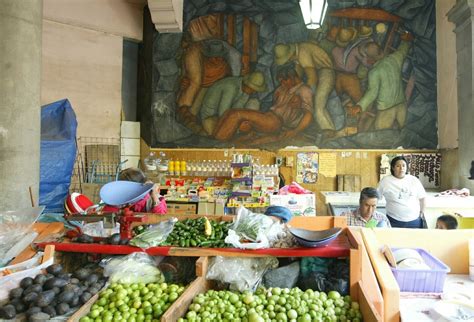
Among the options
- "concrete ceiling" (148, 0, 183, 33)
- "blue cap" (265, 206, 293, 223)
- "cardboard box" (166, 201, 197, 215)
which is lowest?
"cardboard box" (166, 201, 197, 215)

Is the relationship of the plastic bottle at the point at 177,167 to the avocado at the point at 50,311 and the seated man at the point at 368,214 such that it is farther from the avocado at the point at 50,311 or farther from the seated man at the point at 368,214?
the avocado at the point at 50,311

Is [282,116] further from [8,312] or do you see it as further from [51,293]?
[8,312]

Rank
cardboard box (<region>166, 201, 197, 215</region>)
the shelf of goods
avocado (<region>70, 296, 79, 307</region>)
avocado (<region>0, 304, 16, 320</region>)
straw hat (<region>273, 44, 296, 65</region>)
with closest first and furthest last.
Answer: avocado (<region>0, 304, 16, 320</region>)
avocado (<region>70, 296, 79, 307</region>)
the shelf of goods
cardboard box (<region>166, 201, 197, 215</region>)
straw hat (<region>273, 44, 296, 65</region>)

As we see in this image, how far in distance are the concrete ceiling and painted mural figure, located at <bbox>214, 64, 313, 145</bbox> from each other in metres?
2.18

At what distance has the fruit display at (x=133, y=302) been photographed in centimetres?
191

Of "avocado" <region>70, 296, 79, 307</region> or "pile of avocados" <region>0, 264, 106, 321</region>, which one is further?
"avocado" <region>70, 296, 79, 307</region>

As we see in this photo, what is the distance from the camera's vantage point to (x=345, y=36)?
747 centimetres

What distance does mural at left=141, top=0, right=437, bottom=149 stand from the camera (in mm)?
7373

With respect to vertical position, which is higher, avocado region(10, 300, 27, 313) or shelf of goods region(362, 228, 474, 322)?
shelf of goods region(362, 228, 474, 322)

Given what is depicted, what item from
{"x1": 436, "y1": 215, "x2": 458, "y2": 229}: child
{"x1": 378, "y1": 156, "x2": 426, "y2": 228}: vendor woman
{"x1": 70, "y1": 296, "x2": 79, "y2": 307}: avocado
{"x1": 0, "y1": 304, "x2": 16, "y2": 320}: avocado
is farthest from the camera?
{"x1": 378, "y1": 156, "x2": 426, "y2": 228}: vendor woman

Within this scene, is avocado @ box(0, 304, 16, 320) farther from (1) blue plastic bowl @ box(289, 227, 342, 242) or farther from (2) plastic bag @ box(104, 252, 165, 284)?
(1) blue plastic bowl @ box(289, 227, 342, 242)

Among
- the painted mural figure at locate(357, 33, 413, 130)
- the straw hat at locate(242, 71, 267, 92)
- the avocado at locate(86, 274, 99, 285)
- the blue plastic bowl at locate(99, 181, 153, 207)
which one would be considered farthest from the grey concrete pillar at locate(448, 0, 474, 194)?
the avocado at locate(86, 274, 99, 285)

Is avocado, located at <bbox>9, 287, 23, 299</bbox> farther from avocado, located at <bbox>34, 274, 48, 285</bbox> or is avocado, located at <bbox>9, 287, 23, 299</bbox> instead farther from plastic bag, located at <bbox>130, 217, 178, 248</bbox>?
plastic bag, located at <bbox>130, 217, 178, 248</bbox>

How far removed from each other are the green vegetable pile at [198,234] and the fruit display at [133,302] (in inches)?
10.9
